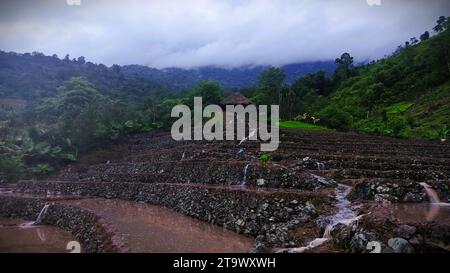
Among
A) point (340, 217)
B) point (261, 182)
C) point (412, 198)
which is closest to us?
point (340, 217)

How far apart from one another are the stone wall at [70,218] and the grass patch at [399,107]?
156ft

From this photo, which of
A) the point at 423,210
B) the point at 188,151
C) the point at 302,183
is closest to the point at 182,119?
the point at 188,151

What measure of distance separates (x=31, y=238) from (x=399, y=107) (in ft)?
175

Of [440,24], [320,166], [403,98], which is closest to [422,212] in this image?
[320,166]

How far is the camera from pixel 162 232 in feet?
48.6

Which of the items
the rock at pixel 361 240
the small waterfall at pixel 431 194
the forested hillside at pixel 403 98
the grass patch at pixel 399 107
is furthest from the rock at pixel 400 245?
the grass patch at pixel 399 107

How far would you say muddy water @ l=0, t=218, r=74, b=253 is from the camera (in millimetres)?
14820

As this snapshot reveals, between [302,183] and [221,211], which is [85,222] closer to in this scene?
[221,211]

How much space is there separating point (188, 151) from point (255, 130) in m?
7.02

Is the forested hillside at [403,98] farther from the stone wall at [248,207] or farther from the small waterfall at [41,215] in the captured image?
the small waterfall at [41,215]

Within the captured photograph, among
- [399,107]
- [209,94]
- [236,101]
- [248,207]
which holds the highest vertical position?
[209,94]

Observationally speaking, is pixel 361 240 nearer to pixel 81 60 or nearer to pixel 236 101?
pixel 236 101

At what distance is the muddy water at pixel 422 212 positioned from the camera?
13.1 m
